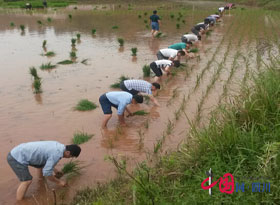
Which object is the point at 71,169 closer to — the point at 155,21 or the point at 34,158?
the point at 34,158

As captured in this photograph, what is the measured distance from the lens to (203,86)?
6855 mm

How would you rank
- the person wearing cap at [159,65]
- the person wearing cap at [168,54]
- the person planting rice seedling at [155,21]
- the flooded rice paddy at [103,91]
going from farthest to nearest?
the person planting rice seedling at [155,21] < the person wearing cap at [168,54] < the person wearing cap at [159,65] < the flooded rice paddy at [103,91]

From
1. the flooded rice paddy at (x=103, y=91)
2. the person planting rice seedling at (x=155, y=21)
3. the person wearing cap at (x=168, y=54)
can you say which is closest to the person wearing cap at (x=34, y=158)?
the flooded rice paddy at (x=103, y=91)

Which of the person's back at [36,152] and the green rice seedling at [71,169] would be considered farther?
the green rice seedling at [71,169]

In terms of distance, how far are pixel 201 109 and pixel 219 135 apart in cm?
243

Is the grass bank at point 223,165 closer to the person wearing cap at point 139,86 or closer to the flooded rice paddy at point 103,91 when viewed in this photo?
the flooded rice paddy at point 103,91

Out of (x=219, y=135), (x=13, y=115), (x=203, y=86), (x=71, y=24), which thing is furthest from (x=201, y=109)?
(x=71, y=24)

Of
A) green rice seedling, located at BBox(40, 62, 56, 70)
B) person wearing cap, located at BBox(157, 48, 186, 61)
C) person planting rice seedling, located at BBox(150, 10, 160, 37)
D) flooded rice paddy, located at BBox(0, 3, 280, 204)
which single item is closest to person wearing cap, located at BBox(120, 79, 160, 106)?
flooded rice paddy, located at BBox(0, 3, 280, 204)

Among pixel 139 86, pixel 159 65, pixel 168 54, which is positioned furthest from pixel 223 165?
pixel 168 54

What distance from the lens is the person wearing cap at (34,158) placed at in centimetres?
→ 330

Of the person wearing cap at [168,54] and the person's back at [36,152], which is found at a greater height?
the person wearing cap at [168,54]

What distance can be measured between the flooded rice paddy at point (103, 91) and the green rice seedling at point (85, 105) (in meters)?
0.12

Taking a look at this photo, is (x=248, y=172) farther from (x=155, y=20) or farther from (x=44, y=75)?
(x=155, y=20)

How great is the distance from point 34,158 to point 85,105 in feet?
8.62
